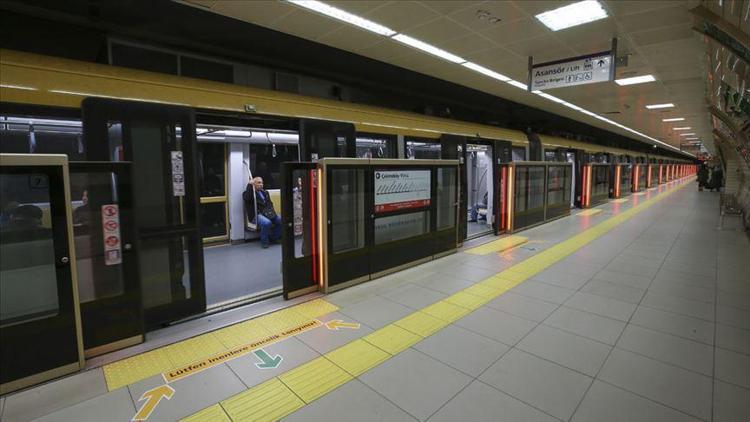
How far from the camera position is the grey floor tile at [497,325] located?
3098mm

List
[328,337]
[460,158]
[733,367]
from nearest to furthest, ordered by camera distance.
→ [733,367] < [328,337] < [460,158]

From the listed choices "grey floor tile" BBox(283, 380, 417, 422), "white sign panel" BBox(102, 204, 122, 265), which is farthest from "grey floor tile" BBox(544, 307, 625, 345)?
"white sign panel" BBox(102, 204, 122, 265)

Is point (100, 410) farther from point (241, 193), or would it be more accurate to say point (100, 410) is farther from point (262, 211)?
point (241, 193)

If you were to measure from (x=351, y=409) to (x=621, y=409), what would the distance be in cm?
168

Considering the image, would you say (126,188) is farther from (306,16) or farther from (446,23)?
(446,23)

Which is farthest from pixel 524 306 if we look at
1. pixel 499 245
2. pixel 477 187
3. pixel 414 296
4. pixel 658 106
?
pixel 658 106

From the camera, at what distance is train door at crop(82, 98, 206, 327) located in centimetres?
304

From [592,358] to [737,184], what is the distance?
1478 cm

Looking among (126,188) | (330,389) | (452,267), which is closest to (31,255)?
(126,188)

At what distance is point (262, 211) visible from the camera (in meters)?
6.94

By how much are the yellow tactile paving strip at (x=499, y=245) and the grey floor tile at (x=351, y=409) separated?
431 cm

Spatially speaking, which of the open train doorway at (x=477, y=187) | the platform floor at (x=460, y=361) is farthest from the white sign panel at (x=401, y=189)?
the open train doorway at (x=477, y=187)

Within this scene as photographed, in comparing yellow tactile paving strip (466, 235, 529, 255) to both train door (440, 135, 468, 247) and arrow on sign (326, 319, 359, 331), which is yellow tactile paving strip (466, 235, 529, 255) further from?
arrow on sign (326, 319, 359, 331)

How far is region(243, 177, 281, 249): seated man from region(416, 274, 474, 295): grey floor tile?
3.55 metres
